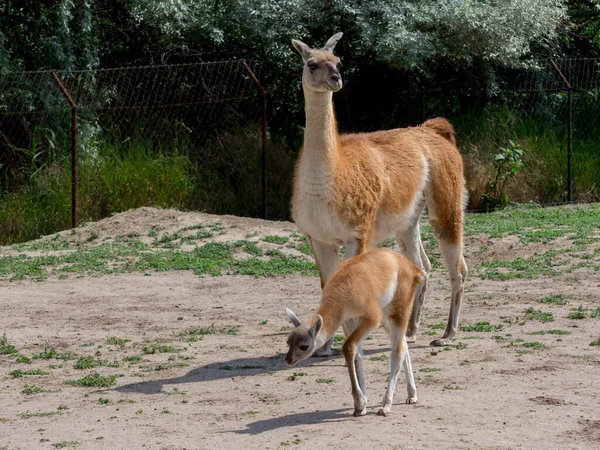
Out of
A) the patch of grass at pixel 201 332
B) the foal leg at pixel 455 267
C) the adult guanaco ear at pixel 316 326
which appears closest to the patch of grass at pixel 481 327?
the foal leg at pixel 455 267

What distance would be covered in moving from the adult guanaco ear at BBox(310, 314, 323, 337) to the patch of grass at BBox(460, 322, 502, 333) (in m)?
2.78

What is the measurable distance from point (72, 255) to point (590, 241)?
546 cm

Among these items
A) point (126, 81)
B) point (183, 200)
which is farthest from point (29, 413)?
point (126, 81)

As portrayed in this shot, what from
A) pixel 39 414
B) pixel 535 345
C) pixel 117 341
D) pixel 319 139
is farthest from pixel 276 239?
pixel 39 414

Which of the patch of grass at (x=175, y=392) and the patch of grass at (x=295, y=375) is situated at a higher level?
the patch of grass at (x=295, y=375)

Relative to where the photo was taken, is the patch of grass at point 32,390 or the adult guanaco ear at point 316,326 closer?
the adult guanaco ear at point 316,326

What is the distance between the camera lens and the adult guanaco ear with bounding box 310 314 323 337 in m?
5.32

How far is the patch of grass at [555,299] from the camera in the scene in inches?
335

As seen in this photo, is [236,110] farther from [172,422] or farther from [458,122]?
[172,422]

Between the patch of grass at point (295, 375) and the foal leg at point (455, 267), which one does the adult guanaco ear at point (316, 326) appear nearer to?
the patch of grass at point (295, 375)

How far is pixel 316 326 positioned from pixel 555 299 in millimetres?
3851

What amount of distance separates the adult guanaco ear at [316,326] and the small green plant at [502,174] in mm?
9897

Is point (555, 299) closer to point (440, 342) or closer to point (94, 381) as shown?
point (440, 342)

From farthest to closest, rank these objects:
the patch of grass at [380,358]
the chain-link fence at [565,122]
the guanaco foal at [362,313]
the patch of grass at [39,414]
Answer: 1. the chain-link fence at [565,122]
2. the patch of grass at [380,358]
3. the patch of grass at [39,414]
4. the guanaco foal at [362,313]
